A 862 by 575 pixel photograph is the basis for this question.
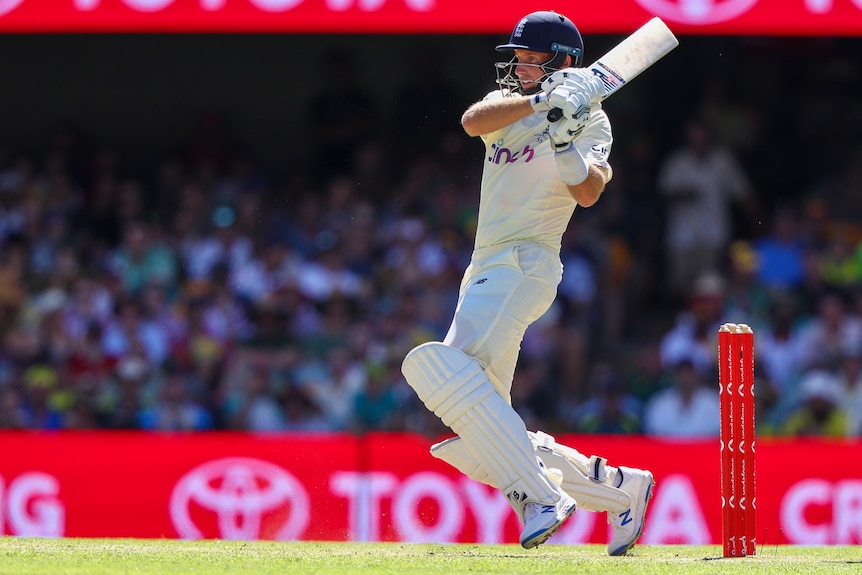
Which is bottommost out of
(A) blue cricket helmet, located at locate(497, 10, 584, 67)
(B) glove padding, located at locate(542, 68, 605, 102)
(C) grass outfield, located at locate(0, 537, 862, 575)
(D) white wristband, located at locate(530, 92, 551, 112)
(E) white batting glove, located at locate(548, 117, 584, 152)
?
(C) grass outfield, located at locate(0, 537, 862, 575)

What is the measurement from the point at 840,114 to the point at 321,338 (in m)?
3.98

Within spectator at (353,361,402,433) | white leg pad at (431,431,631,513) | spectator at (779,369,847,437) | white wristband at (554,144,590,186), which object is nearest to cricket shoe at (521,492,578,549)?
white leg pad at (431,431,631,513)

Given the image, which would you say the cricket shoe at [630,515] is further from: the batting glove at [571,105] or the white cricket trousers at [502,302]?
the batting glove at [571,105]

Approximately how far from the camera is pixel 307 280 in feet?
29.3

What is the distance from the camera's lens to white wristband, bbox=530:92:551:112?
4.30 metres

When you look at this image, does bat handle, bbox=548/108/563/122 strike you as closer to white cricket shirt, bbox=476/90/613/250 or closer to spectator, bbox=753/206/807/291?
white cricket shirt, bbox=476/90/613/250

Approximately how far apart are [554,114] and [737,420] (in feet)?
3.47

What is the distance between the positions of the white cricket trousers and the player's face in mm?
501

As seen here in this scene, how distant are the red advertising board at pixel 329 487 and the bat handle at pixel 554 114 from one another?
271cm

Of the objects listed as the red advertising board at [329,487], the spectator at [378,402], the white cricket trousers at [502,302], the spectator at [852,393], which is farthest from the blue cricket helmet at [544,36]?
the spectator at [852,393]

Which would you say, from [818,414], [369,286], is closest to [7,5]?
[369,286]

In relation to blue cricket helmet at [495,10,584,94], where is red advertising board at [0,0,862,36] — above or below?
above

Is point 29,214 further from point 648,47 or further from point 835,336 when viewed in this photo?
point 648,47

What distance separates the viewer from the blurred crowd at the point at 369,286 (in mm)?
8273
